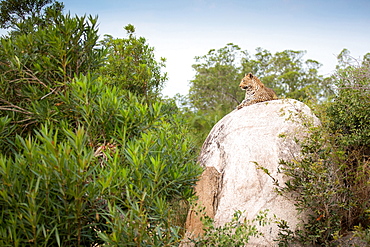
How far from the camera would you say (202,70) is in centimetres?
3120

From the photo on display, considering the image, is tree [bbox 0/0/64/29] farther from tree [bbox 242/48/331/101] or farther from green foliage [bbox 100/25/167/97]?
tree [bbox 242/48/331/101]

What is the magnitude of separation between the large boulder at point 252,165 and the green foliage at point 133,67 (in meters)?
3.38

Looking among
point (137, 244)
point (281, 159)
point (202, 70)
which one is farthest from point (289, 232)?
point (202, 70)

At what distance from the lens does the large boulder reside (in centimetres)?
621

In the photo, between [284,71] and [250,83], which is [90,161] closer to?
[250,83]

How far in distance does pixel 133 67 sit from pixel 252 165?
4990 millimetres

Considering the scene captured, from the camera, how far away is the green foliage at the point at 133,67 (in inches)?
385

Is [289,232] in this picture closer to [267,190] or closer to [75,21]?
[267,190]

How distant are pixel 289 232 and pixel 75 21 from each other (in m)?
4.58

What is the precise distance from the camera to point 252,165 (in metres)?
6.60

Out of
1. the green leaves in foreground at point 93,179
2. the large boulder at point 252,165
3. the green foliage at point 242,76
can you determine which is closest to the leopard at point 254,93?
the large boulder at point 252,165

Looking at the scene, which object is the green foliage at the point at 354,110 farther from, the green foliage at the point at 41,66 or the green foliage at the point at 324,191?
the green foliage at the point at 41,66

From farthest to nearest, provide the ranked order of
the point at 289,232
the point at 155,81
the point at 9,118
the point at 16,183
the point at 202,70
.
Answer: the point at 202,70 → the point at 155,81 → the point at 289,232 → the point at 9,118 → the point at 16,183

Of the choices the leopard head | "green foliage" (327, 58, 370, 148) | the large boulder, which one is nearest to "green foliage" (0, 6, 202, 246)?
the large boulder
